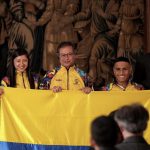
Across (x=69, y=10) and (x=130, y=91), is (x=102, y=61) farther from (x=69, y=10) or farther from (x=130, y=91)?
(x=130, y=91)

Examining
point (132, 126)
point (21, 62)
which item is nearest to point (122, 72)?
point (21, 62)

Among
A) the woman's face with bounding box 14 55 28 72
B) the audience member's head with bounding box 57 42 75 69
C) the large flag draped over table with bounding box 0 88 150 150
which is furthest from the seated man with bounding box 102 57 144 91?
the woman's face with bounding box 14 55 28 72

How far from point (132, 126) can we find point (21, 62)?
249cm

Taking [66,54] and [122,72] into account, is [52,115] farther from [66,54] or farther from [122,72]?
[122,72]

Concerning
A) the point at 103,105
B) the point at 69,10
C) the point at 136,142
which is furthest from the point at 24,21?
the point at 136,142

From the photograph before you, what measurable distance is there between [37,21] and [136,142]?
5574 mm

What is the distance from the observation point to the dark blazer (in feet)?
9.12

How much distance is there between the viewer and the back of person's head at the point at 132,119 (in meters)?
2.78

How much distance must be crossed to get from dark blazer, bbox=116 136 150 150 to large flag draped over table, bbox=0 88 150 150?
6.28 feet

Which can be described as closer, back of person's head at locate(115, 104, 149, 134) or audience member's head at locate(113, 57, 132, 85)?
back of person's head at locate(115, 104, 149, 134)

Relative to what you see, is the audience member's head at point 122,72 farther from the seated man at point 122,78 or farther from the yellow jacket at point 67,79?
the yellow jacket at point 67,79

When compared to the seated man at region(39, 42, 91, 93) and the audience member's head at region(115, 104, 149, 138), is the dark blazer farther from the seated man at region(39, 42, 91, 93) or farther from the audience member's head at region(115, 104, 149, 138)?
the seated man at region(39, 42, 91, 93)

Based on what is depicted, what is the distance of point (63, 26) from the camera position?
8.05 meters

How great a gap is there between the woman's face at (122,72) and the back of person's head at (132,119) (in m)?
2.28
